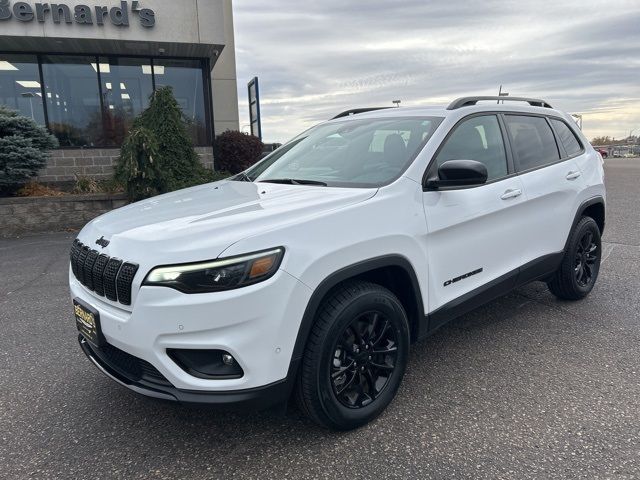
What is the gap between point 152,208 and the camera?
2.97 m

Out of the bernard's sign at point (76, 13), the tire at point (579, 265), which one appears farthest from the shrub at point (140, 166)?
the tire at point (579, 265)

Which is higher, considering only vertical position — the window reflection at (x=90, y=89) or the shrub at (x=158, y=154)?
the window reflection at (x=90, y=89)

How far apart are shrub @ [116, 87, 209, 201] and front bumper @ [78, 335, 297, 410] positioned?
722cm

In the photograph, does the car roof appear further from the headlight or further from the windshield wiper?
the headlight

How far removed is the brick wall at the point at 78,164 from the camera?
464 inches

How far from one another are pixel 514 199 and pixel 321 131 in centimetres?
161

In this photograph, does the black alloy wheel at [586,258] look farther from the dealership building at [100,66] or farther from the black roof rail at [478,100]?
the dealership building at [100,66]

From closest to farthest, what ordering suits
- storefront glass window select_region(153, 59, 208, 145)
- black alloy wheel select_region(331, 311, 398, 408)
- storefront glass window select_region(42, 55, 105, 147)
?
1. black alloy wheel select_region(331, 311, 398, 408)
2. storefront glass window select_region(42, 55, 105, 147)
3. storefront glass window select_region(153, 59, 208, 145)

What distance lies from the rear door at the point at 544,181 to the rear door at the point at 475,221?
0.46 feet

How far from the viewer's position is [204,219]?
8.13ft

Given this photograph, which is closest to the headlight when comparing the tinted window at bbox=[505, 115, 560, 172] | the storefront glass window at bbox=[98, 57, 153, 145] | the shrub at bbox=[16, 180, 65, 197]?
the tinted window at bbox=[505, 115, 560, 172]

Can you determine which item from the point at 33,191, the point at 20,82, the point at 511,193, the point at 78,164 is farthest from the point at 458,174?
the point at 20,82

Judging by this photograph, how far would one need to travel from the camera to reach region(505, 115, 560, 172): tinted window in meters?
3.85

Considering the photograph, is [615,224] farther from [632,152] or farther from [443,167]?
[632,152]
